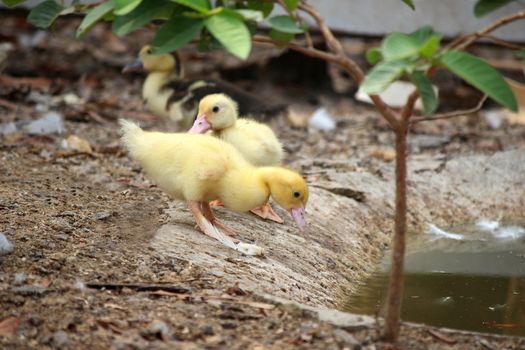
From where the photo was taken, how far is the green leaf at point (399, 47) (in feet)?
8.62

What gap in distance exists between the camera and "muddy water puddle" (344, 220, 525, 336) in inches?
166

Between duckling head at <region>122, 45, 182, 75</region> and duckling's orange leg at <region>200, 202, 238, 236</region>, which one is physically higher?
duckling's orange leg at <region>200, 202, 238, 236</region>

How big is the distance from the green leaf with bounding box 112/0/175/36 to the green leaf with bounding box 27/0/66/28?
0.61m

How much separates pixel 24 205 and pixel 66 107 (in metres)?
3.94

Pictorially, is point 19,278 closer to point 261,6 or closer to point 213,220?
point 213,220

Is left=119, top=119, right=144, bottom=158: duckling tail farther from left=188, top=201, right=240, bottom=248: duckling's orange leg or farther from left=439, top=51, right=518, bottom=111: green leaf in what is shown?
left=439, top=51, right=518, bottom=111: green leaf

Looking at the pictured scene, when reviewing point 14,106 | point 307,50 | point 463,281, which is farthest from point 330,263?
point 14,106

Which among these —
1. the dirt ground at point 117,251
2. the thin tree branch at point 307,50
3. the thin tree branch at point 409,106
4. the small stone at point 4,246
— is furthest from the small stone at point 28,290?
the thin tree branch at point 409,106

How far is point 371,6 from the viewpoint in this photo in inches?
372

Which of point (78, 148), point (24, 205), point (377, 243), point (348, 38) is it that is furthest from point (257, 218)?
point (348, 38)

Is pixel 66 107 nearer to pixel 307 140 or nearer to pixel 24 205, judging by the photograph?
pixel 307 140

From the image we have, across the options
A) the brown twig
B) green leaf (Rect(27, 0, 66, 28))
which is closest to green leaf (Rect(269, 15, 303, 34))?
green leaf (Rect(27, 0, 66, 28))

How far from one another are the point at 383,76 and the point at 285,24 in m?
0.52

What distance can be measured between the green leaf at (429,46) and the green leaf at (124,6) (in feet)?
3.01
